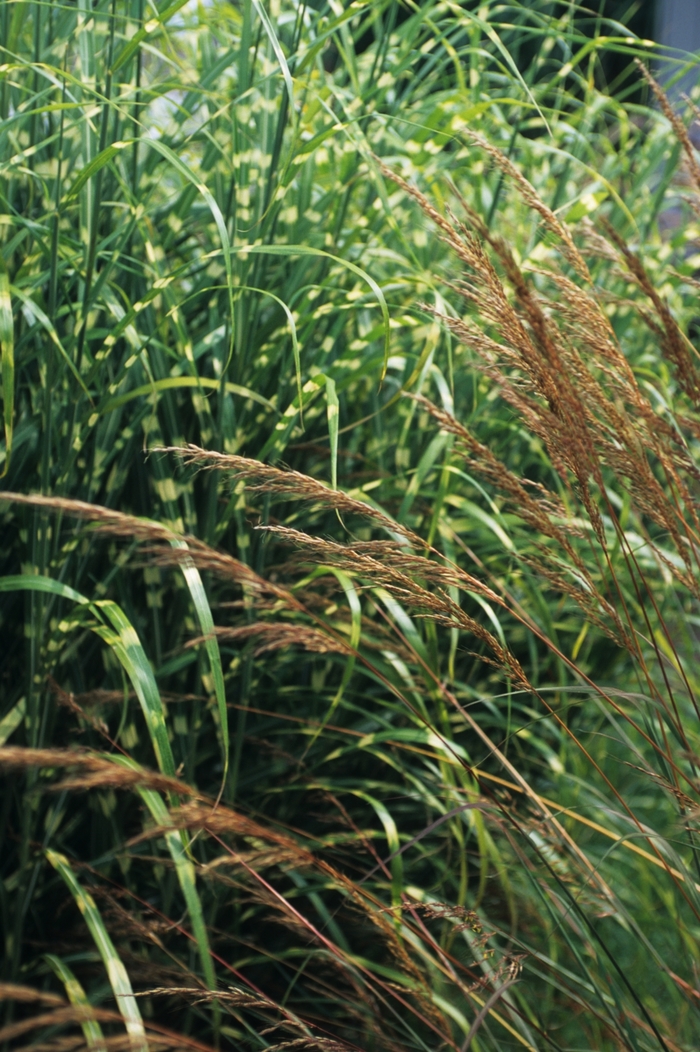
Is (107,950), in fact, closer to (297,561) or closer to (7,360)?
(297,561)

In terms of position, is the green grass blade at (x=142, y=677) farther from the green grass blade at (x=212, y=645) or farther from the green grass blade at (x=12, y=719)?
the green grass blade at (x=12, y=719)

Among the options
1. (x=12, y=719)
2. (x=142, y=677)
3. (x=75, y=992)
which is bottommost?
(x=75, y=992)

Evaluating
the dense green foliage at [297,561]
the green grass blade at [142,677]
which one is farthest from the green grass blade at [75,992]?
the green grass blade at [142,677]

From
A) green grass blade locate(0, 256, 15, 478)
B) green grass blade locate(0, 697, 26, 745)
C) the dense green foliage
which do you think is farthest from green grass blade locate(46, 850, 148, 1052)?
green grass blade locate(0, 256, 15, 478)

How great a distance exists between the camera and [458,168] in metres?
1.47

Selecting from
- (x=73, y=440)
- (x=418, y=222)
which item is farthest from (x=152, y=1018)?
(x=418, y=222)

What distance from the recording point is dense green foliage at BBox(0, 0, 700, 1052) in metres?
0.75

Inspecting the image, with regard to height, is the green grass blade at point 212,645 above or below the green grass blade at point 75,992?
above

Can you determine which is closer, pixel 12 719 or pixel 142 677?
pixel 142 677

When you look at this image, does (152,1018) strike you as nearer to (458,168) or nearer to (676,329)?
(676,329)

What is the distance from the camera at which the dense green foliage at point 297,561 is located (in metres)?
0.75

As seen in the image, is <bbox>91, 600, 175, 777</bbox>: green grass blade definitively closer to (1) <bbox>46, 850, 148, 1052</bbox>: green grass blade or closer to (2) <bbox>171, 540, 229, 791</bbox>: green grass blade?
(2) <bbox>171, 540, 229, 791</bbox>: green grass blade

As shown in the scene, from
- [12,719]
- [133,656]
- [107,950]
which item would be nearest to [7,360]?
[133,656]

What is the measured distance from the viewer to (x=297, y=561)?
2.68ft
